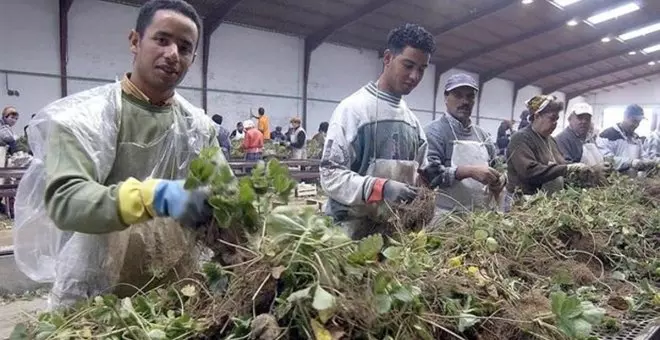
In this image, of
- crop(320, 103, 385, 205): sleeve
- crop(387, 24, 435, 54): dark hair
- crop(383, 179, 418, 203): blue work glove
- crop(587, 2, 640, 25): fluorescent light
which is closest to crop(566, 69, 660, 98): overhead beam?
crop(587, 2, 640, 25): fluorescent light

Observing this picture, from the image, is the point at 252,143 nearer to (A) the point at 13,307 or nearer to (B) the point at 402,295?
(A) the point at 13,307

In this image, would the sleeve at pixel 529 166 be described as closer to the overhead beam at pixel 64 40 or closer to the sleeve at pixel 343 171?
the sleeve at pixel 343 171

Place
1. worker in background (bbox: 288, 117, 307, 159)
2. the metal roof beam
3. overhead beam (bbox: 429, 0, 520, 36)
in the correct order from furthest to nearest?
overhead beam (bbox: 429, 0, 520, 36), the metal roof beam, worker in background (bbox: 288, 117, 307, 159)

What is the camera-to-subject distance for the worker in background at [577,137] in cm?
344

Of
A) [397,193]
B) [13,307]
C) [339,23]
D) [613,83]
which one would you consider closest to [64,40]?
[339,23]

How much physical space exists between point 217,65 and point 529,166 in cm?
837

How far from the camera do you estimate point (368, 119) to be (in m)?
1.92

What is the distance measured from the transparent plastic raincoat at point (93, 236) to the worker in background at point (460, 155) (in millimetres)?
1371

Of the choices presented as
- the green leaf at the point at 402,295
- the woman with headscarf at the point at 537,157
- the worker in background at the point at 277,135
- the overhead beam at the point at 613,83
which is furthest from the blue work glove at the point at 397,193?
the overhead beam at the point at 613,83

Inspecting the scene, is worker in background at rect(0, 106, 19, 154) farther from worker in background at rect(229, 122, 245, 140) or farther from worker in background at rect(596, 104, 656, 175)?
worker in background at rect(596, 104, 656, 175)

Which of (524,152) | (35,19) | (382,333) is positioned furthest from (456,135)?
(35,19)

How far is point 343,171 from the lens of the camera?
5.96 feet

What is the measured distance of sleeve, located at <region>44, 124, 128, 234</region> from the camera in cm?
90

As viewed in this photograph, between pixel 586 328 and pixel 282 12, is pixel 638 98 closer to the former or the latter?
pixel 282 12
